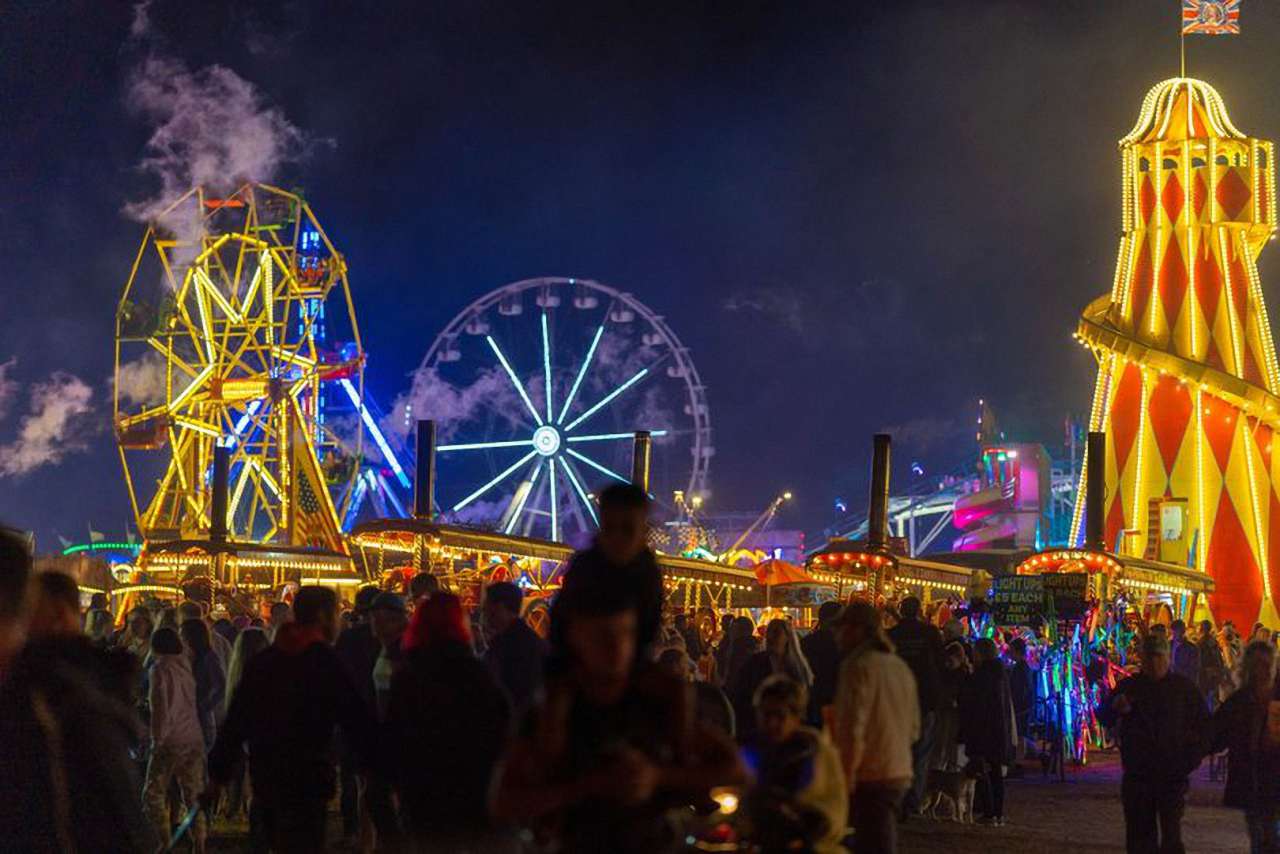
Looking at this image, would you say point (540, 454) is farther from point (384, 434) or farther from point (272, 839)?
point (272, 839)

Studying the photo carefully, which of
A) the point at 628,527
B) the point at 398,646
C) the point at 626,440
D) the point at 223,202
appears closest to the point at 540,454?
the point at 626,440

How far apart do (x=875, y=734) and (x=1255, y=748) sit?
3.09m

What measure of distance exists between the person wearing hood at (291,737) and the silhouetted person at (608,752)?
113 inches

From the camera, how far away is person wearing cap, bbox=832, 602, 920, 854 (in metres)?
7.38

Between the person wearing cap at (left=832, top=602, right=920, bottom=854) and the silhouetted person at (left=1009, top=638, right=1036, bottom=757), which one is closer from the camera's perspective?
the person wearing cap at (left=832, top=602, right=920, bottom=854)

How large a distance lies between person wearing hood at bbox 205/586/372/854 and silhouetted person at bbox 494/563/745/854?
2863 mm

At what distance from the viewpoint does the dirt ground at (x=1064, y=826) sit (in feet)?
42.2

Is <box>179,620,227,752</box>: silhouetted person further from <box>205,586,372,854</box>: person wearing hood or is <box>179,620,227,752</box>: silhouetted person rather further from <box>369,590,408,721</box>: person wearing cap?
<box>205,586,372,854</box>: person wearing hood

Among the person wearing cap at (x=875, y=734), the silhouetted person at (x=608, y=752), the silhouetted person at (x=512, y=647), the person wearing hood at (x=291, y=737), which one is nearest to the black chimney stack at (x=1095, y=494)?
the silhouetted person at (x=512, y=647)

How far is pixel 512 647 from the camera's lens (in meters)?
8.29

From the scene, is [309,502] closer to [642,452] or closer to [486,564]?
[642,452]

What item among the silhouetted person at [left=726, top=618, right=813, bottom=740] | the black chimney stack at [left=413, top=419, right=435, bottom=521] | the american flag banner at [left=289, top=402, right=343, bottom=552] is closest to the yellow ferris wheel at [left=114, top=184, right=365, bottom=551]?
the american flag banner at [left=289, top=402, right=343, bottom=552]

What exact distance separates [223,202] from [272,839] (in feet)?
138

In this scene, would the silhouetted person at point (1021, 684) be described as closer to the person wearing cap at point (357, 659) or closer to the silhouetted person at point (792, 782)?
the person wearing cap at point (357, 659)
